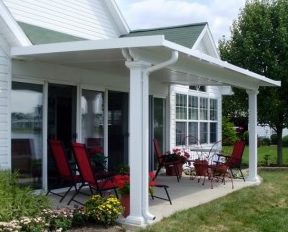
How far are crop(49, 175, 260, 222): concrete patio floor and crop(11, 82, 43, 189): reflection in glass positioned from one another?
23.7 inches

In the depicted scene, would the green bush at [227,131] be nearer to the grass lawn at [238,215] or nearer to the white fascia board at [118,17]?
the white fascia board at [118,17]

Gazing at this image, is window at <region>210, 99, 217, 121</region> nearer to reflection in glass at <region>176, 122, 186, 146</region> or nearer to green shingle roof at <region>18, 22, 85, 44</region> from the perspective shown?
reflection in glass at <region>176, 122, 186, 146</region>

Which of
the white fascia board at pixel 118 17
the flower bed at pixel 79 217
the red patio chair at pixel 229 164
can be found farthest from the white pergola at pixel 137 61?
the white fascia board at pixel 118 17

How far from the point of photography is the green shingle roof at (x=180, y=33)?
14.2 m

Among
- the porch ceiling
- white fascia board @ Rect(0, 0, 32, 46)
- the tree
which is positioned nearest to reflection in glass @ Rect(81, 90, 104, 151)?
the porch ceiling

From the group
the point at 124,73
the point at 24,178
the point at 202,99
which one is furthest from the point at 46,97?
the point at 202,99

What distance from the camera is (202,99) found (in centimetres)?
1733

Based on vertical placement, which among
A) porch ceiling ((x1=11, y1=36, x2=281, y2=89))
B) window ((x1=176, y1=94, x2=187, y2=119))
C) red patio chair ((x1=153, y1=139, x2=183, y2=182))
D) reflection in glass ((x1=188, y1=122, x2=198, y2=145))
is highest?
porch ceiling ((x1=11, y1=36, x2=281, y2=89))

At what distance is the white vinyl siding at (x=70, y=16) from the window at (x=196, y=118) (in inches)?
134

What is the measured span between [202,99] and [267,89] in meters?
2.23

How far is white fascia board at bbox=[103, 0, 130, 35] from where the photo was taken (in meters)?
13.1

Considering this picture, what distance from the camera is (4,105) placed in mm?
8383

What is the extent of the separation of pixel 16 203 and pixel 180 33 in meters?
9.30

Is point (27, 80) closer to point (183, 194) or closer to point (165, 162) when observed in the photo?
point (183, 194)
